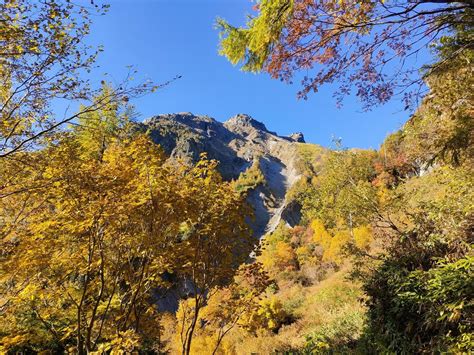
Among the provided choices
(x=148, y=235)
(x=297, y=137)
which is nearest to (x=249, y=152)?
(x=297, y=137)

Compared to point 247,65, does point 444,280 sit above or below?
below

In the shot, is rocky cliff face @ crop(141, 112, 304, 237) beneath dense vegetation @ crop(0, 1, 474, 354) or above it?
above

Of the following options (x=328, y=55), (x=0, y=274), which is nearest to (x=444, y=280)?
(x=328, y=55)

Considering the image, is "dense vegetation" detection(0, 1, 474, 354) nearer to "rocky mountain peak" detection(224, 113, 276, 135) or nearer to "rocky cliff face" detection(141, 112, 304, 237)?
"rocky cliff face" detection(141, 112, 304, 237)

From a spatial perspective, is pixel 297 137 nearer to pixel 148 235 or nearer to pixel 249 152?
pixel 249 152

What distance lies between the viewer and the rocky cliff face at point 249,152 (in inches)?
2461

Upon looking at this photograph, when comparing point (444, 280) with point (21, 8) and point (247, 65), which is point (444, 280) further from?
point (21, 8)

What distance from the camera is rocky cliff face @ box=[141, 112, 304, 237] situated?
205 ft

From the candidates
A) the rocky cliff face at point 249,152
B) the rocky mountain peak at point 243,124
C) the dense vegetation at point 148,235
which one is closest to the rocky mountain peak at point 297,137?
the rocky cliff face at point 249,152

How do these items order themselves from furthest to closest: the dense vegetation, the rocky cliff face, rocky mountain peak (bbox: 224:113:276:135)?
rocky mountain peak (bbox: 224:113:276:135) → the rocky cliff face → the dense vegetation

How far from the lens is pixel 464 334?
4406 millimetres

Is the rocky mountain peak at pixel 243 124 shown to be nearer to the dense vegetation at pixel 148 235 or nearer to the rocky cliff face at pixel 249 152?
the rocky cliff face at pixel 249 152

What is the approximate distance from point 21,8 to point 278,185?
83.6 metres

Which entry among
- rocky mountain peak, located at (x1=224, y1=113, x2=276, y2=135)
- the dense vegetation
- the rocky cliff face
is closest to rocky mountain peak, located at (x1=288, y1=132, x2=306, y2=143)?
the rocky cliff face
